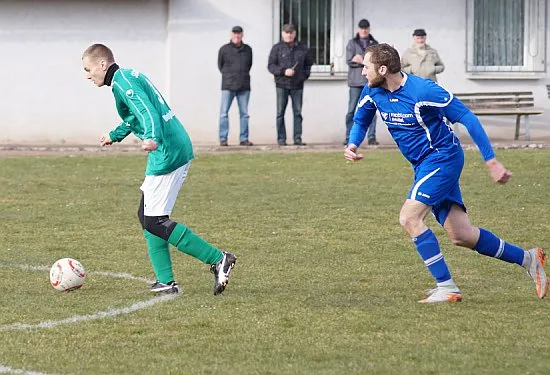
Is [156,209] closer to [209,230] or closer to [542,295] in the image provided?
[542,295]

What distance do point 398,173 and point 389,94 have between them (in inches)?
353

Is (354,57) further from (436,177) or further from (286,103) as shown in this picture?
(436,177)

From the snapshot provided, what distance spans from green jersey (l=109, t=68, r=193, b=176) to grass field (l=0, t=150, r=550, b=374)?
0.95 metres

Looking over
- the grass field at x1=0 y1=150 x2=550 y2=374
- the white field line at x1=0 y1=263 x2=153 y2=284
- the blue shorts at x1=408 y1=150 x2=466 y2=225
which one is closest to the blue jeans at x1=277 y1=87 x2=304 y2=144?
the grass field at x1=0 y1=150 x2=550 y2=374

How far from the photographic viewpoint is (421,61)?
20.8 meters

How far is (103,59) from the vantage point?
343 inches

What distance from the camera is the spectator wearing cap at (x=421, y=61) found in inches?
816

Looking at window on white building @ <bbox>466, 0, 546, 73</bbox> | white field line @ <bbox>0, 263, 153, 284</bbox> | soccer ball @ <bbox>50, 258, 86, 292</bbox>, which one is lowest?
white field line @ <bbox>0, 263, 153, 284</bbox>

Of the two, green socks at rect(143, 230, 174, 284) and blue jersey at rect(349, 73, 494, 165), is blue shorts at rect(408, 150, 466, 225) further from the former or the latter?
green socks at rect(143, 230, 174, 284)

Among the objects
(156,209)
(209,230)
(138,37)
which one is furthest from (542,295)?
(138,37)

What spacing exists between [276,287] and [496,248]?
161 centimetres

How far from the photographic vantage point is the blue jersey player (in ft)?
27.8

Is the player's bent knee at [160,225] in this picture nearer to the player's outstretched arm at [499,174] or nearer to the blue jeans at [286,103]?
the player's outstretched arm at [499,174]

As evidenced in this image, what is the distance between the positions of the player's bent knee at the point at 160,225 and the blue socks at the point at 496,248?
211 cm
